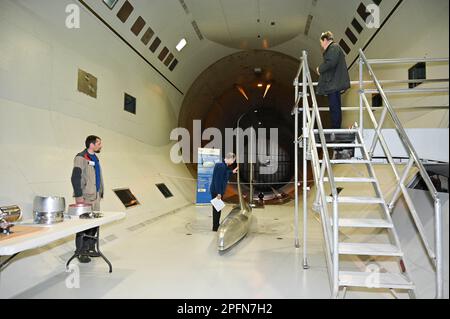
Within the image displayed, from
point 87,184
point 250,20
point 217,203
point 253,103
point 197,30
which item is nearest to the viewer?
point 87,184

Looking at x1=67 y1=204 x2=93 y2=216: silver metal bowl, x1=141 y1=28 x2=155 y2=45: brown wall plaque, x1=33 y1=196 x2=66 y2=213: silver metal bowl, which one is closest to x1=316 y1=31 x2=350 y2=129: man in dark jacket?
x1=67 y1=204 x2=93 y2=216: silver metal bowl

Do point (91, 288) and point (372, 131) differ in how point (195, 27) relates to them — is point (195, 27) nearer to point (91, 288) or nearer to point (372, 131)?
point (372, 131)

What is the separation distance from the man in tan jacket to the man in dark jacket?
3.21 meters

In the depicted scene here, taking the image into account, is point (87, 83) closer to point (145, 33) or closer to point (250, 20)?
point (145, 33)

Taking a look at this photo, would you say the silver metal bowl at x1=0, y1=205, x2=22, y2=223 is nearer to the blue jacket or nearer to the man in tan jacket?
the man in tan jacket

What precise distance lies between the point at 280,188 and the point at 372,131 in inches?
414

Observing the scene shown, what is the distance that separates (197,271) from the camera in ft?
11.6

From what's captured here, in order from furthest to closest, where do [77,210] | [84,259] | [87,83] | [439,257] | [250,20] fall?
[250,20] → [87,83] → [84,259] → [77,210] → [439,257]

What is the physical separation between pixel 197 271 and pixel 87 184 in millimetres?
1863

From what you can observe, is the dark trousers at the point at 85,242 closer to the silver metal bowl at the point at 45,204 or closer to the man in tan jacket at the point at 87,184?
the man in tan jacket at the point at 87,184

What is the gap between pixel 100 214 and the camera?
339 centimetres

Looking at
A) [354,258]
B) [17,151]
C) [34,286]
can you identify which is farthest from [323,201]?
[17,151]

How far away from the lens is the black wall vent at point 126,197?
19.2 feet

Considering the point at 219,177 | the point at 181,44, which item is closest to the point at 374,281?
the point at 219,177
